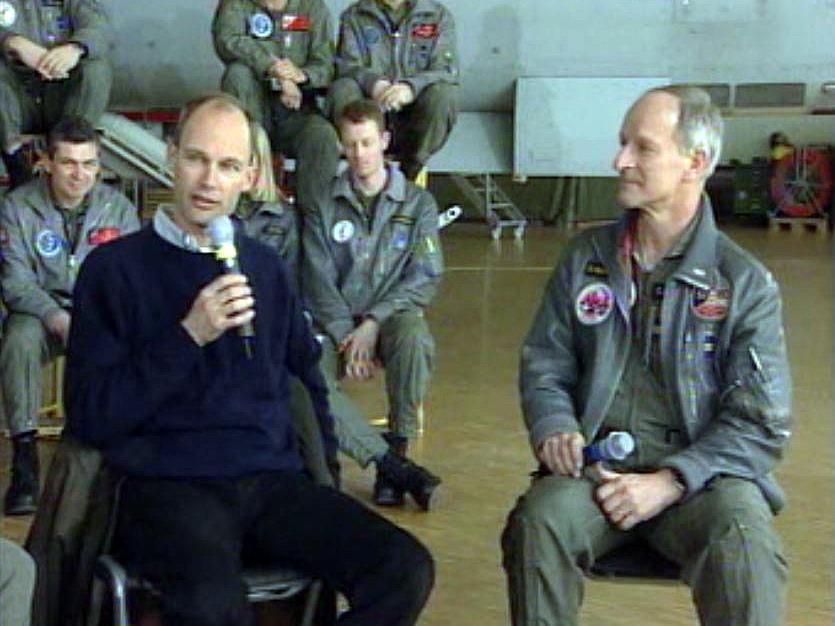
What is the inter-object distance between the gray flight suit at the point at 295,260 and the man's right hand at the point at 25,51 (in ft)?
4.19

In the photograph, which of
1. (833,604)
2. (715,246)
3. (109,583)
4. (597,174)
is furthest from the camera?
(597,174)

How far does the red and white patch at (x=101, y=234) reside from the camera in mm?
3689

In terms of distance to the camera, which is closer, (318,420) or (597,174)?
(318,420)

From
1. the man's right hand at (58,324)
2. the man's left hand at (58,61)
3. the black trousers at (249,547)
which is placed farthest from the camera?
the man's left hand at (58,61)

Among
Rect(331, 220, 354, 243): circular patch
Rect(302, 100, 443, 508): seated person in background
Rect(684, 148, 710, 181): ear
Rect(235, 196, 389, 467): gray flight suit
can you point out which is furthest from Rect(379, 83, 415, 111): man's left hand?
Rect(684, 148, 710, 181): ear

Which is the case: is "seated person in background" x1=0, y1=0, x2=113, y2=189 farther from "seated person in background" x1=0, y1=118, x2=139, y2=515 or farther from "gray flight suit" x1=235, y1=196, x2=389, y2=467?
"gray flight suit" x1=235, y1=196, x2=389, y2=467

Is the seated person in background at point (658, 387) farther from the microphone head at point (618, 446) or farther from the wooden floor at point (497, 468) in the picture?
the wooden floor at point (497, 468)

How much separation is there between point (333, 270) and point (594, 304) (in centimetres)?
170

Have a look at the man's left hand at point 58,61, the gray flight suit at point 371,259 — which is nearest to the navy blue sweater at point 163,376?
the gray flight suit at point 371,259

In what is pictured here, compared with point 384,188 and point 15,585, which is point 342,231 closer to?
point 384,188

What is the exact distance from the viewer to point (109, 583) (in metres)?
1.82

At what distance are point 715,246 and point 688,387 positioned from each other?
9.6 inches

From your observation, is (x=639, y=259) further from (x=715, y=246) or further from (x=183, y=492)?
(x=183, y=492)

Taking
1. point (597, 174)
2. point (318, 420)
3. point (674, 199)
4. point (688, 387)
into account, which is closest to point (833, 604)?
point (688, 387)
